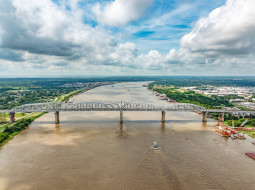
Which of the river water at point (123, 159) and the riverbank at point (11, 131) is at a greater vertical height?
the riverbank at point (11, 131)

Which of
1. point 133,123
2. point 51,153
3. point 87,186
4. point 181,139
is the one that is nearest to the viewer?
point 87,186

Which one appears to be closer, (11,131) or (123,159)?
(123,159)

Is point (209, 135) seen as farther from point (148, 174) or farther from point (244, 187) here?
point (148, 174)

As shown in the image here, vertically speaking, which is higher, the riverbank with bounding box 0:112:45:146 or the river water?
the riverbank with bounding box 0:112:45:146

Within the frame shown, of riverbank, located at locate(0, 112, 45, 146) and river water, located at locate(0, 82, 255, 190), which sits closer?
river water, located at locate(0, 82, 255, 190)

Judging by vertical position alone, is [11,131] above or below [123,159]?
above

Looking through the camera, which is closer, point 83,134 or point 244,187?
point 244,187

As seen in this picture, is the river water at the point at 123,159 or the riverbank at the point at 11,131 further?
the riverbank at the point at 11,131

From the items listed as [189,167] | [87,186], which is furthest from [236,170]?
[87,186]
